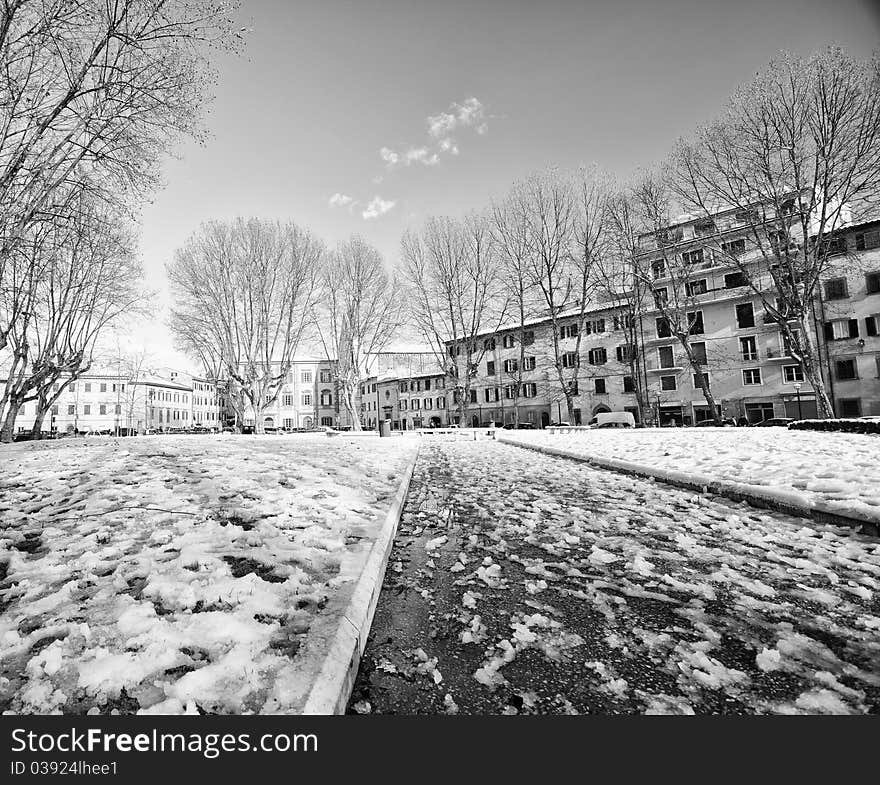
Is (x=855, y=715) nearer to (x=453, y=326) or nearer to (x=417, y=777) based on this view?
(x=417, y=777)

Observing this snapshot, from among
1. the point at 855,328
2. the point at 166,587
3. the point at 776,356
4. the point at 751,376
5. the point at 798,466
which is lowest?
the point at 798,466

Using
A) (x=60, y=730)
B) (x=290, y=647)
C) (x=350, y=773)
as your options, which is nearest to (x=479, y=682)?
(x=350, y=773)

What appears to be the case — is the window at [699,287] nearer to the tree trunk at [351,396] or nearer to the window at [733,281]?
the window at [733,281]

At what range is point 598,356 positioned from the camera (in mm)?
44656

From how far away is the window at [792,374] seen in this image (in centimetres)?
3378

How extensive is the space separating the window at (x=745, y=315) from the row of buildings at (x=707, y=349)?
0.07 meters

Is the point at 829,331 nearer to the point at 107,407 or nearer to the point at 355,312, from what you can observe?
the point at 355,312

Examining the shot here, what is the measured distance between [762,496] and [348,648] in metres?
5.52

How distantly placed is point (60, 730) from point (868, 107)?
81.5 ft

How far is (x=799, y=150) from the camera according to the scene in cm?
1753

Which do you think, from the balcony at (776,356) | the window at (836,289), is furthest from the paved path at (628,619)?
the window at (836,289)

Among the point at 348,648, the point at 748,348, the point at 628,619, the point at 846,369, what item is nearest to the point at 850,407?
the point at 846,369

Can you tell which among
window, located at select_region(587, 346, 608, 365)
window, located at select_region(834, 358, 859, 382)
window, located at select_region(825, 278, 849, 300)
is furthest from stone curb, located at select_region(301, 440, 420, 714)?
window, located at select_region(587, 346, 608, 365)

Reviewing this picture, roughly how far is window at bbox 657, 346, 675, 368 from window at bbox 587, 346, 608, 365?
5.23 metres
